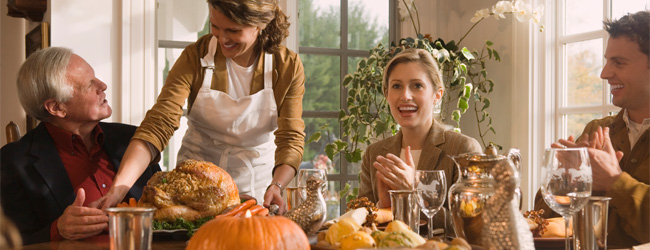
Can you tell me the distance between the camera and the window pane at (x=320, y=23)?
4441 millimetres

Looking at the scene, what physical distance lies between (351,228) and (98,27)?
2721 millimetres

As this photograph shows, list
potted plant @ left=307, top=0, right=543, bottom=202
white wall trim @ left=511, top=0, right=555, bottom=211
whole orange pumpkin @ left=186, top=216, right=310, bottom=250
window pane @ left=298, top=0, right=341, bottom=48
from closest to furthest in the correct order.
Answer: whole orange pumpkin @ left=186, top=216, right=310, bottom=250 < white wall trim @ left=511, top=0, right=555, bottom=211 < potted plant @ left=307, top=0, right=543, bottom=202 < window pane @ left=298, top=0, right=341, bottom=48

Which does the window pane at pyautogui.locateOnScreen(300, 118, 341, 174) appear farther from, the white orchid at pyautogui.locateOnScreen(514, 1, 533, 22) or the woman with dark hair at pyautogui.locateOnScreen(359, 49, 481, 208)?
the woman with dark hair at pyautogui.locateOnScreen(359, 49, 481, 208)

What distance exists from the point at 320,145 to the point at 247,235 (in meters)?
3.44

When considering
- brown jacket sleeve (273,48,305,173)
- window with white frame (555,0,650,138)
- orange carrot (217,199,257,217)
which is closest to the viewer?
orange carrot (217,199,257,217)

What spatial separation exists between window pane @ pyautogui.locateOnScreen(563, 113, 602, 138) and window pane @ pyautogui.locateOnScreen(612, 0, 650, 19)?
1.69ft

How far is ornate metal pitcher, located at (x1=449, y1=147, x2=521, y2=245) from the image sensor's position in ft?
3.56

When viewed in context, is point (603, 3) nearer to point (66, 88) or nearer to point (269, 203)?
point (269, 203)

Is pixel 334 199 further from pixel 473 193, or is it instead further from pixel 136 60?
pixel 473 193

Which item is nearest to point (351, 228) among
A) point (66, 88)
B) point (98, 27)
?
point (66, 88)

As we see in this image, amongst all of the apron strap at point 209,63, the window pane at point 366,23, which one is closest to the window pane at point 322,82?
the window pane at point 366,23

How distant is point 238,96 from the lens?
8.76 ft

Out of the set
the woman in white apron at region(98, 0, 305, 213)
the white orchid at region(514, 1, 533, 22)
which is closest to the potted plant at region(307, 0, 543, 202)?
the white orchid at region(514, 1, 533, 22)

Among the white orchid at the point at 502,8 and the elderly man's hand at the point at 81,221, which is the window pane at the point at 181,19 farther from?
the elderly man's hand at the point at 81,221
